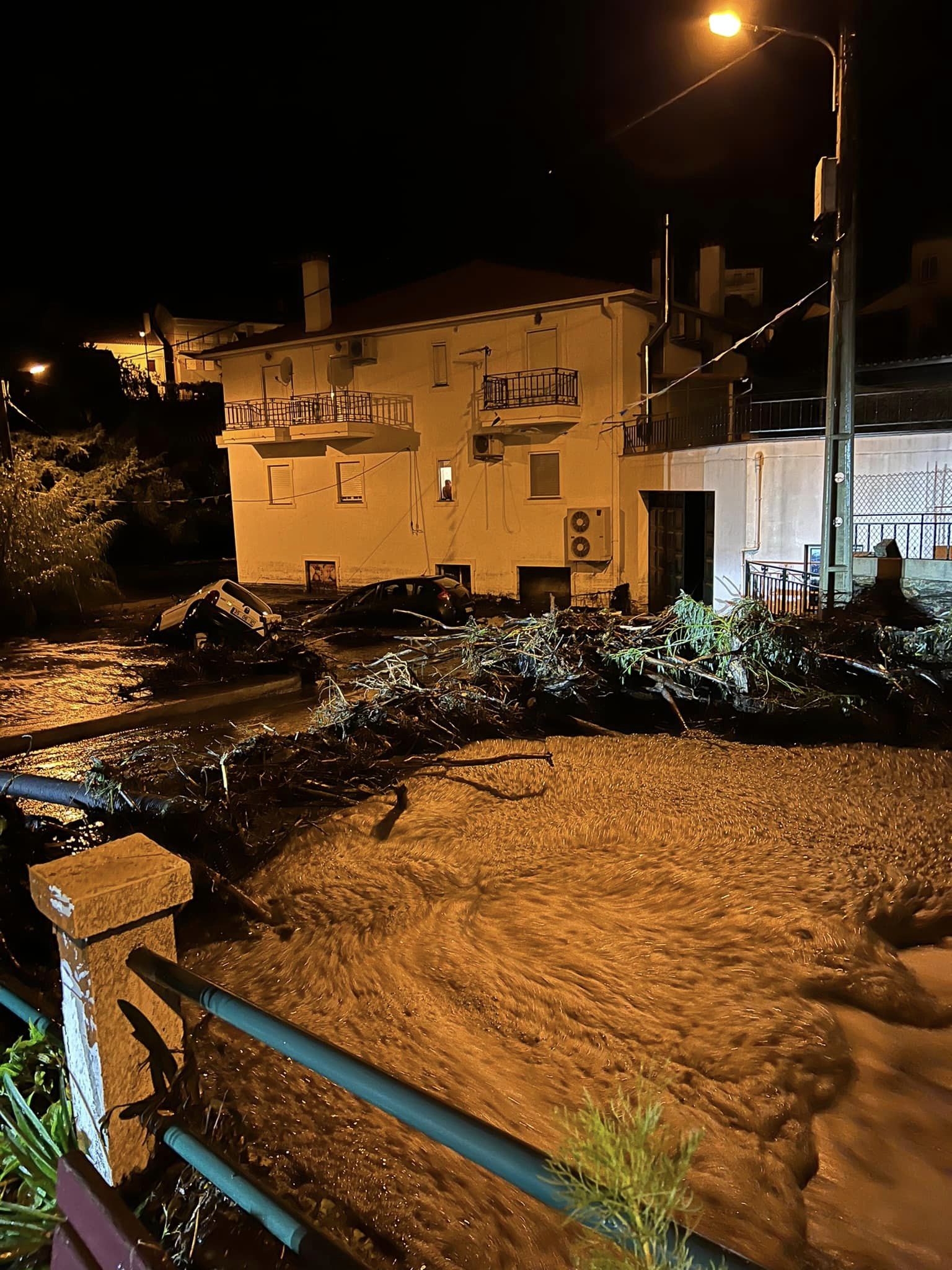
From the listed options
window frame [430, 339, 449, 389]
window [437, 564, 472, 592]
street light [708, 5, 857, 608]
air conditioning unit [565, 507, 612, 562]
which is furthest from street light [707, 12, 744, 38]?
window [437, 564, 472, 592]

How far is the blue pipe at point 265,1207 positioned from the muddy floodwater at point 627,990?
0.73m

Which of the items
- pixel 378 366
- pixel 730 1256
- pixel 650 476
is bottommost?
pixel 730 1256

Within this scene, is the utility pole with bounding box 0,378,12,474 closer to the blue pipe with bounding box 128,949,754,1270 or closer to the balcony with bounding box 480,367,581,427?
the balcony with bounding box 480,367,581,427

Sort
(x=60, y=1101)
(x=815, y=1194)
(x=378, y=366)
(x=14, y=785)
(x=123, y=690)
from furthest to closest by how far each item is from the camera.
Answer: (x=378, y=366), (x=123, y=690), (x=14, y=785), (x=815, y=1194), (x=60, y=1101)

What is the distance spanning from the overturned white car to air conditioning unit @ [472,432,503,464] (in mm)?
9679

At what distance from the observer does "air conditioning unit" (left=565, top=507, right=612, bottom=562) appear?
80.0 ft

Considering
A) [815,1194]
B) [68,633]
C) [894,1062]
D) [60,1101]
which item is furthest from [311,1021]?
[68,633]

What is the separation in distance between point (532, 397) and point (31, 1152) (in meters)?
23.9

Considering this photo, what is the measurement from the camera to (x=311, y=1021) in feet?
14.2

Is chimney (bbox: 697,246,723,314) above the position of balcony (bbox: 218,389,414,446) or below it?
above

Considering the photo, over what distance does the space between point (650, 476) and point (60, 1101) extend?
21.8 m

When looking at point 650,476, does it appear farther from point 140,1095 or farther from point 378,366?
point 140,1095

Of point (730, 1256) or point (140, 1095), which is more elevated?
point (730, 1256)

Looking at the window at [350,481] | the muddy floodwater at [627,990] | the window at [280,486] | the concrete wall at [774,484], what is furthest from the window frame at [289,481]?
the muddy floodwater at [627,990]
